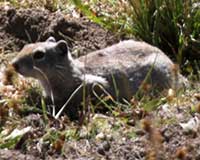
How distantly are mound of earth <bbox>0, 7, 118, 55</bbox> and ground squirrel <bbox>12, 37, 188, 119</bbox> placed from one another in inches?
25.1

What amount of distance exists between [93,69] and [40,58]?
1.86 ft

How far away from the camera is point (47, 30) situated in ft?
23.9

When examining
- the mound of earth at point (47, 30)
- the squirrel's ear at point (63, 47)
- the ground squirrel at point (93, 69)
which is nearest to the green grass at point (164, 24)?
the mound of earth at point (47, 30)

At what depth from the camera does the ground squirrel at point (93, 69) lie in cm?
605

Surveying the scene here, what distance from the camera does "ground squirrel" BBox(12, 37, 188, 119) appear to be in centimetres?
605

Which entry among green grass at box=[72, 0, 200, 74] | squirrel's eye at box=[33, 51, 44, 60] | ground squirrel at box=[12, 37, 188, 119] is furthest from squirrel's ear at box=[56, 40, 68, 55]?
green grass at box=[72, 0, 200, 74]

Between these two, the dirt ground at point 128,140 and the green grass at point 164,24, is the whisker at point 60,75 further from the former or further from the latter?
the green grass at point 164,24

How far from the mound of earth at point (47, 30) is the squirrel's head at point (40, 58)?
0.95m

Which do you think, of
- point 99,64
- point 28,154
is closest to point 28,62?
point 99,64

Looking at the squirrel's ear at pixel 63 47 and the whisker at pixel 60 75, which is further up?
the squirrel's ear at pixel 63 47

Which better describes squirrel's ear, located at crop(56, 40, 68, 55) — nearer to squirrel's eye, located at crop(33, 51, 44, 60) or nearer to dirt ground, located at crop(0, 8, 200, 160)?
squirrel's eye, located at crop(33, 51, 44, 60)

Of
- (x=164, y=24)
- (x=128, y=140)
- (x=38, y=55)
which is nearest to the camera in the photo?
(x=128, y=140)

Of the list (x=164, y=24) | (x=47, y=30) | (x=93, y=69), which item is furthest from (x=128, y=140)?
(x=47, y=30)

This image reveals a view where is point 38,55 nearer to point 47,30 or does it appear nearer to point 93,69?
Answer: point 93,69
